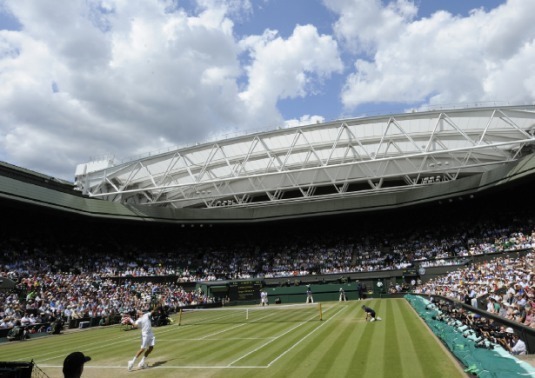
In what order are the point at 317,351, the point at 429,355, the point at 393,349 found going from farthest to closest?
1. the point at 317,351
2. the point at 393,349
3. the point at 429,355

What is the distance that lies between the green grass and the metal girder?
15.1 meters

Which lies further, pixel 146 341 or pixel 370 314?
pixel 370 314

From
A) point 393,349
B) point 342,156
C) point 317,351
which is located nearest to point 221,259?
point 342,156

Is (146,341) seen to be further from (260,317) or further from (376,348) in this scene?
(260,317)

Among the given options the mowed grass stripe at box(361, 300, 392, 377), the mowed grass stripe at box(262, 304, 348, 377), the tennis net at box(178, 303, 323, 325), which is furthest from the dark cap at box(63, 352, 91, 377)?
the tennis net at box(178, 303, 323, 325)

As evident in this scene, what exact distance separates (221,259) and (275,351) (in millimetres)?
41006

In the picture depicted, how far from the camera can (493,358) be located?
8.76 metres

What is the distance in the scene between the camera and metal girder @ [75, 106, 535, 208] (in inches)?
1346

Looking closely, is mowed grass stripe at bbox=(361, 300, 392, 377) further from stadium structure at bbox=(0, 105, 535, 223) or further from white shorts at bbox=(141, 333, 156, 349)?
stadium structure at bbox=(0, 105, 535, 223)

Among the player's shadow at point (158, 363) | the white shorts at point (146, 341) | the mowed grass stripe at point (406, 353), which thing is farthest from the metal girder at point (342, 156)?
the white shorts at point (146, 341)

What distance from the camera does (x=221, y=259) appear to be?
178 feet

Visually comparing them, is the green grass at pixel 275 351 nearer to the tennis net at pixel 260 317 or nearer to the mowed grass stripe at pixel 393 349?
the mowed grass stripe at pixel 393 349

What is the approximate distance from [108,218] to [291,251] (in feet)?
78.2

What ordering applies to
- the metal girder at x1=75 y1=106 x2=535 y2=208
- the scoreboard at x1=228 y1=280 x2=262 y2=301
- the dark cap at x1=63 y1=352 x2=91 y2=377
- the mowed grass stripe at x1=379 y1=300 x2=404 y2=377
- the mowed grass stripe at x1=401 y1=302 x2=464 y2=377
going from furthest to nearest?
the scoreboard at x1=228 y1=280 x2=262 y2=301, the metal girder at x1=75 y1=106 x2=535 y2=208, the mowed grass stripe at x1=379 y1=300 x2=404 y2=377, the mowed grass stripe at x1=401 y1=302 x2=464 y2=377, the dark cap at x1=63 y1=352 x2=91 y2=377
